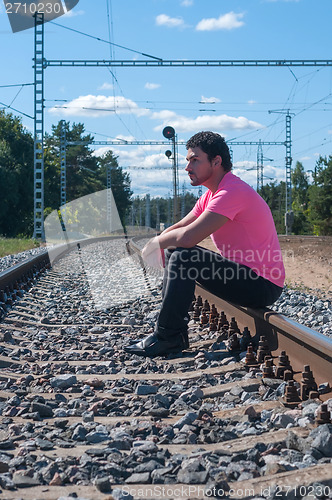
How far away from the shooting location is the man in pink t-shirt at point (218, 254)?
390 cm

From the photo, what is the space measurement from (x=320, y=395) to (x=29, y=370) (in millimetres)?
1856

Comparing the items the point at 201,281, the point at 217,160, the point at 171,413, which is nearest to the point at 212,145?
the point at 217,160

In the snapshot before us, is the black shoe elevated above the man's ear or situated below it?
below

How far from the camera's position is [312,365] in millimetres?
3131

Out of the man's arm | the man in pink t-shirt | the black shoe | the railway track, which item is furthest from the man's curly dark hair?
the black shoe

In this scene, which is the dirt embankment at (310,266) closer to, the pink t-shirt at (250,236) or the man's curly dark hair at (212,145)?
the pink t-shirt at (250,236)

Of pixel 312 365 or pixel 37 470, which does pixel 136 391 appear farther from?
pixel 37 470

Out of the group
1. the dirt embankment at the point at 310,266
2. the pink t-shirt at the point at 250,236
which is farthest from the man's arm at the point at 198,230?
the dirt embankment at the point at 310,266

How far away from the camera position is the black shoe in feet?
13.4

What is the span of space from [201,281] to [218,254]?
0.71ft

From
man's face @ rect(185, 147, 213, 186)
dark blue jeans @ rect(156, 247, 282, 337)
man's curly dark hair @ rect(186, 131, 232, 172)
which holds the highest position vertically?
man's curly dark hair @ rect(186, 131, 232, 172)

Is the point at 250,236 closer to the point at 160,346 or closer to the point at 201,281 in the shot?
the point at 201,281

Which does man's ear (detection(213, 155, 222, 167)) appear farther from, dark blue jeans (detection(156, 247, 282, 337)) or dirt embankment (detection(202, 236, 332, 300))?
dirt embankment (detection(202, 236, 332, 300))

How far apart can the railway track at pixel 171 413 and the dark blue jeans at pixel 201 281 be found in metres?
0.19
